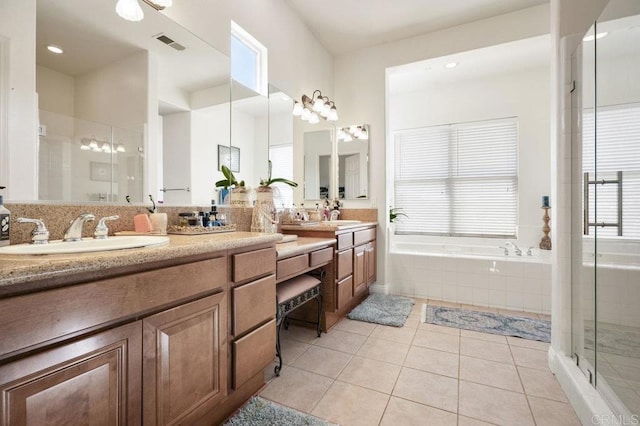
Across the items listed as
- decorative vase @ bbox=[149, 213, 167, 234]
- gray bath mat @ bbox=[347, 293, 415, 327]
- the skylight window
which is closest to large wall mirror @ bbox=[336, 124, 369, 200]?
gray bath mat @ bbox=[347, 293, 415, 327]

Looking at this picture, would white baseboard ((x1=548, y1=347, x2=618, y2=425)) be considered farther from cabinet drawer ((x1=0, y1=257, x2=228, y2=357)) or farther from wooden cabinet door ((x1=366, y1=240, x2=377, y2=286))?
cabinet drawer ((x1=0, y1=257, x2=228, y2=357))

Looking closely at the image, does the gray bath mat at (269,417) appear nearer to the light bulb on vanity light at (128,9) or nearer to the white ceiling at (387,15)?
the light bulb on vanity light at (128,9)

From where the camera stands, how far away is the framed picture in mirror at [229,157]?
80.3 inches

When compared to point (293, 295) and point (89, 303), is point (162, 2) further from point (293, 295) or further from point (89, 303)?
point (293, 295)

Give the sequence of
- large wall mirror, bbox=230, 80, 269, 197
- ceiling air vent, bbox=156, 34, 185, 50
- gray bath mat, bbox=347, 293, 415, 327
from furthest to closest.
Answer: gray bath mat, bbox=347, 293, 415, 327 < large wall mirror, bbox=230, 80, 269, 197 < ceiling air vent, bbox=156, 34, 185, 50

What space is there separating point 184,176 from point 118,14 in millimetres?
836

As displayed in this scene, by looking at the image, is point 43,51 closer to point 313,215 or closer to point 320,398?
point 320,398

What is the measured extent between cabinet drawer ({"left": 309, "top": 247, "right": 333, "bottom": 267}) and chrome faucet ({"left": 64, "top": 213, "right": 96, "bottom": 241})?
130cm

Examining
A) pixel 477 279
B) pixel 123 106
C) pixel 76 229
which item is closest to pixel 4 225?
pixel 76 229

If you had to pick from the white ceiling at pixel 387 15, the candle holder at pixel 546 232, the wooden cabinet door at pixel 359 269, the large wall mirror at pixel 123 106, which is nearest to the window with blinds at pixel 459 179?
the candle holder at pixel 546 232

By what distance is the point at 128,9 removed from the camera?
4.59 feet

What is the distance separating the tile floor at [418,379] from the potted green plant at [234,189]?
3.63 feet

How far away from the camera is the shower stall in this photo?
1.29m

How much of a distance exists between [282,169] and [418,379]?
6.85ft
